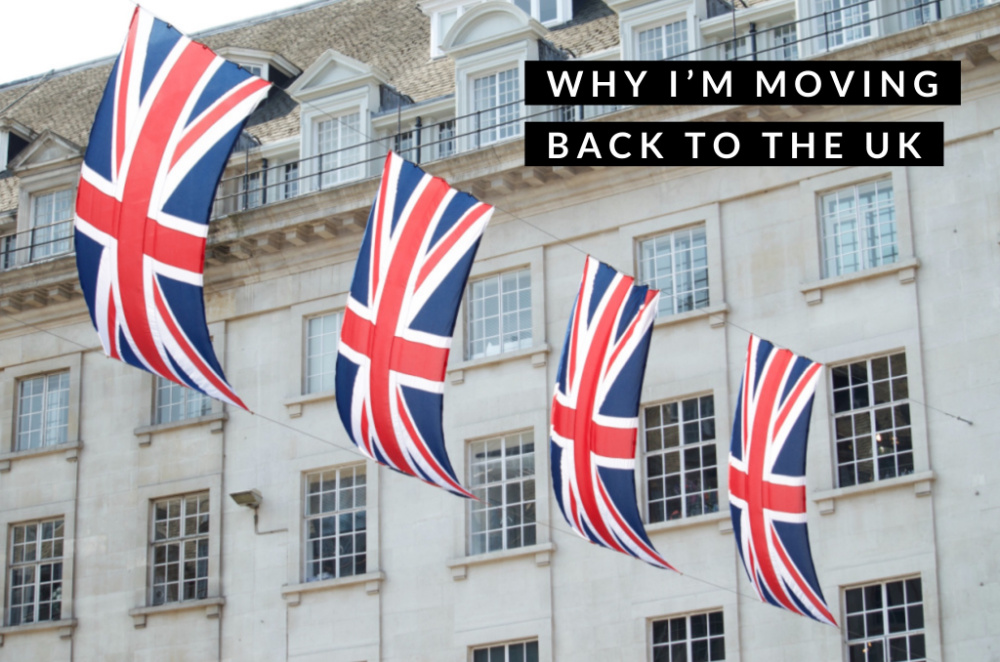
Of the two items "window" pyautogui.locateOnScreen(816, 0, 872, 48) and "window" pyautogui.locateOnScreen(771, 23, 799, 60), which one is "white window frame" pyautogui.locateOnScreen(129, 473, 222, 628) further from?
"window" pyautogui.locateOnScreen(816, 0, 872, 48)

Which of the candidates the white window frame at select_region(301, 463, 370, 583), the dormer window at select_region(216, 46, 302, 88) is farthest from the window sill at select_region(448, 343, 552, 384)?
the dormer window at select_region(216, 46, 302, 88)

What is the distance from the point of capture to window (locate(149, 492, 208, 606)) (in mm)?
36062

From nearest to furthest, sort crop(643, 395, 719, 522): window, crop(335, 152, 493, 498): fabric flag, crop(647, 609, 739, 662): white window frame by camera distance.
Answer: crop(335, 152, 493, 498): fabric flag → crop(647, 609, 739, 662): white window frame → crop(643, 395, 719, 522): window

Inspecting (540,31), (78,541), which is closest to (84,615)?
(78,541)

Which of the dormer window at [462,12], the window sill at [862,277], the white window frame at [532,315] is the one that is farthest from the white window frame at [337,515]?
the dormer window at [462,12]

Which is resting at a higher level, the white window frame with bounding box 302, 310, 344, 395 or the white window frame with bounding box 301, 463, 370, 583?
the white window frame with bounding box 302, 310, 344, 395

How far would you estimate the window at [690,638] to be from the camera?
30531 mm

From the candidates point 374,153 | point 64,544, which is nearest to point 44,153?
point 374,153

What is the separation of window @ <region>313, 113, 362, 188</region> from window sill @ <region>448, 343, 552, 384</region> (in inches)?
189

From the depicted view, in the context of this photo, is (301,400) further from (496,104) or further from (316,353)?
(496,104)

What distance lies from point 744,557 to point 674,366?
19.8 feet

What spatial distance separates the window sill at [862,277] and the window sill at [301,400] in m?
9.06

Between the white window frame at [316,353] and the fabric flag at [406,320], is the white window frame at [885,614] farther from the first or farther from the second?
the white window frame at [316,353]

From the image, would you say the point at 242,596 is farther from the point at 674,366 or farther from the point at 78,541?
the point at 674,366
